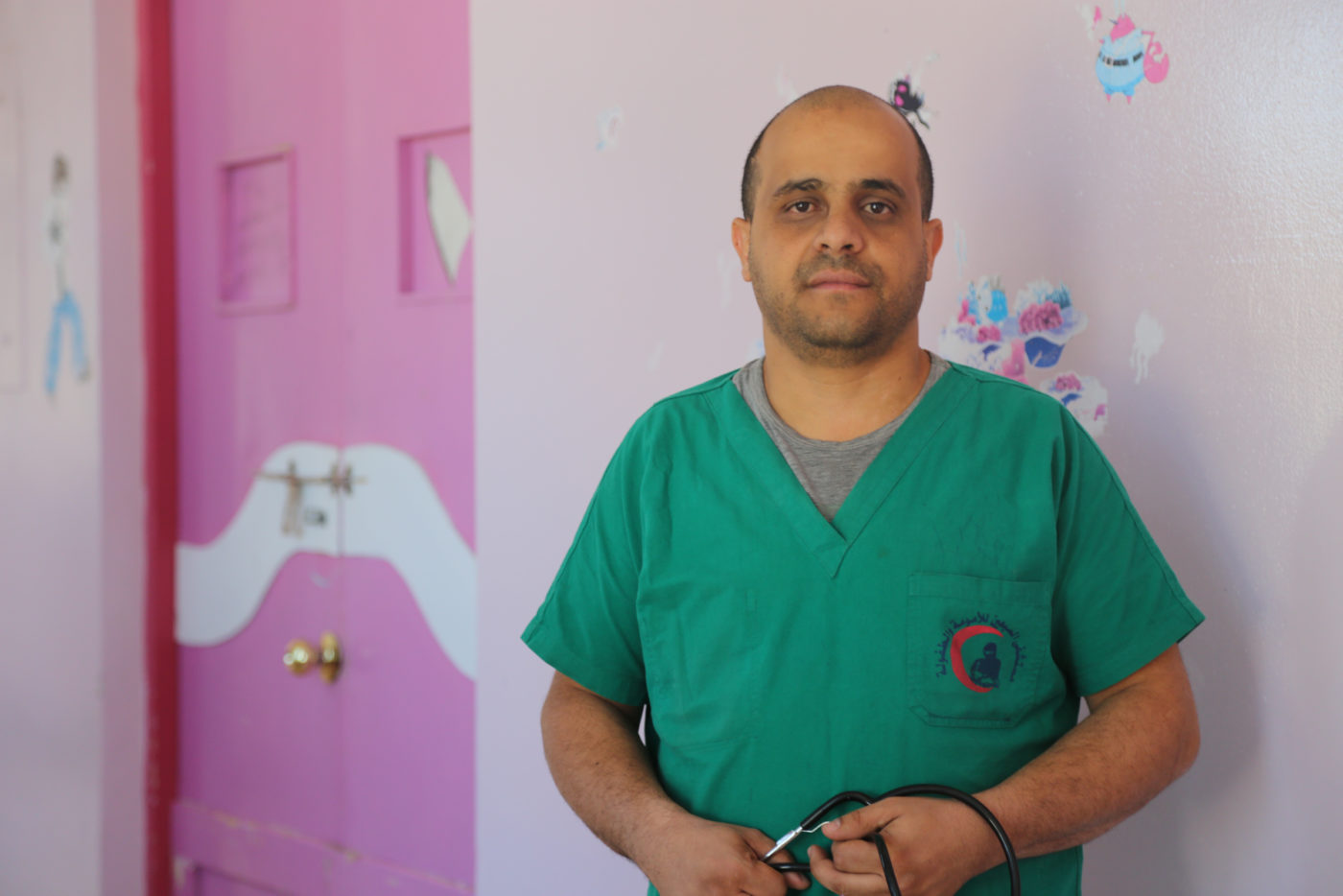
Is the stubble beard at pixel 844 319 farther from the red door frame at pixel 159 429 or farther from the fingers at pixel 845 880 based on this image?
the red door frame at pixel 159 429

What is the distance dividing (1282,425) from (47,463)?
7.59ft

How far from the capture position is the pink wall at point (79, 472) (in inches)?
84.6

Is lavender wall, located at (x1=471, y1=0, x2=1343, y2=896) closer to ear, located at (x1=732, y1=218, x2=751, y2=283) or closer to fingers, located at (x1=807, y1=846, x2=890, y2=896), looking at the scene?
ear, located at (x1=732, y1=218, x2=751, y2=283)

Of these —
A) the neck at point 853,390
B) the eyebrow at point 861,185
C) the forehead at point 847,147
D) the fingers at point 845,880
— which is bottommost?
the fingers at point 845,880

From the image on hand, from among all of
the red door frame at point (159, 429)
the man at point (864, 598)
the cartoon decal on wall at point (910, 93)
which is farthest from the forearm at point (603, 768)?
the red door frame at point (159, 429)

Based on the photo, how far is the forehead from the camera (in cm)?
91

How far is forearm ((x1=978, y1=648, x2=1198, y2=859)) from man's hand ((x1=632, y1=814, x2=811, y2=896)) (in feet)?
0.57

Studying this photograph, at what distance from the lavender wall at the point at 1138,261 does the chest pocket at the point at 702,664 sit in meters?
0.47

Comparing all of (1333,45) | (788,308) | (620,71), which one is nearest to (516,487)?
(620,71)

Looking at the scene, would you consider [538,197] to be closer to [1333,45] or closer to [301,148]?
[301,148]

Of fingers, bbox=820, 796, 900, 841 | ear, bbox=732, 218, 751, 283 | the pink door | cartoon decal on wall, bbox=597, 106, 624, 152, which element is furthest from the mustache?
the pink door

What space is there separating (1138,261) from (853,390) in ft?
1.24

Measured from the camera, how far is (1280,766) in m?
1.02

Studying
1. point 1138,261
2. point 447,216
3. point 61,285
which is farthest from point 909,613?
point 61,285
